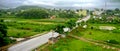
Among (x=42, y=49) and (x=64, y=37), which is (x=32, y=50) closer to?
(x=42, y=49)

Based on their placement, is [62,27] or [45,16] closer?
[62,27]

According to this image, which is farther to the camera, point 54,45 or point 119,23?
point 119,23

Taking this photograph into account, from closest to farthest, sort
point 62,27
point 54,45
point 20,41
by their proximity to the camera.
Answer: point 54,45
point 20,41
point 62,27

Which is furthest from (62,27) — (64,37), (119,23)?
(119,23)

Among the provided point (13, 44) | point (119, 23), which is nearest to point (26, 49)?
point (13, 44)

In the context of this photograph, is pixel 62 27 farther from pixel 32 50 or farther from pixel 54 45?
pixel 32 50

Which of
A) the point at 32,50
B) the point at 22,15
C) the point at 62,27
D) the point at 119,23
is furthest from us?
the point at 22,15

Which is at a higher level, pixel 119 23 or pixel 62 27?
pixel 62 27

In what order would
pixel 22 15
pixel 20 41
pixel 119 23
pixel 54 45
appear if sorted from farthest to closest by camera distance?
1. pixel 22 15
2. pixel 119 23
3. pixel 20 41
4. pixel 54 45

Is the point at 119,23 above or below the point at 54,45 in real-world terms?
below
